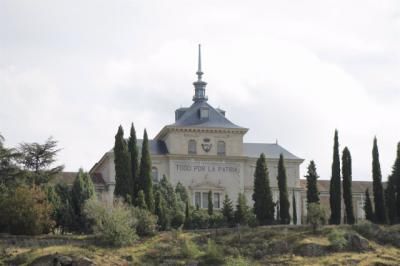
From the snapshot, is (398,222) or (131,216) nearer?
(131,216)

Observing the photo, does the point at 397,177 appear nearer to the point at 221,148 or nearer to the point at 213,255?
the point at 213,255

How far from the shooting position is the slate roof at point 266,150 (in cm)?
10212

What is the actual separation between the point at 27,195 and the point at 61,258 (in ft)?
26.0

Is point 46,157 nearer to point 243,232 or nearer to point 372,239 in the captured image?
point 243,232

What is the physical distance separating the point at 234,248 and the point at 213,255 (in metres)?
2.65

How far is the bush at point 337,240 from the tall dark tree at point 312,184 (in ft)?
30.3

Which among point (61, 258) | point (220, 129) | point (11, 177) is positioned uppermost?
point (220, 129)

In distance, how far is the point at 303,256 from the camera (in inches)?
2739

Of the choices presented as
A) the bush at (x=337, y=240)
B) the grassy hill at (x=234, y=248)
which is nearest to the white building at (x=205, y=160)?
the grassy hill at (x=234, y=248)

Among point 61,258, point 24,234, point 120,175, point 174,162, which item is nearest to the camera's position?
point 61,258

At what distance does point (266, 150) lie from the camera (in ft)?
338

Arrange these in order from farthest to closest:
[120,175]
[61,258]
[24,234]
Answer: [120,175]
[24,234]
[61,258]

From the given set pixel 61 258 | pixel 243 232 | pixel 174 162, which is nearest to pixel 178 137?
pixel 174 162

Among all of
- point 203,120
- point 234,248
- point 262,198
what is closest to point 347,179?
point 262,198
